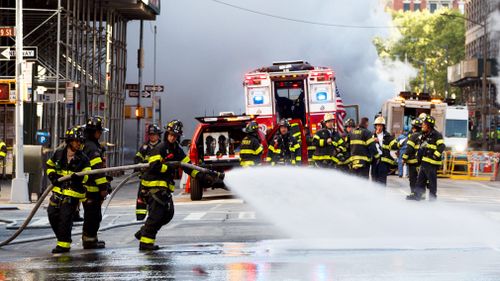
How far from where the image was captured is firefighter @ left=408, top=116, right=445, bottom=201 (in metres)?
20.6

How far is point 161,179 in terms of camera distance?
14.0m

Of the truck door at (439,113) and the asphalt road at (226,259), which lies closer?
the asphalt road at (226,259)

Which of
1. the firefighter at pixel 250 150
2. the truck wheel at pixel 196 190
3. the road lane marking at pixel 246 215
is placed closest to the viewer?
the road lane marking at pixel 246 215

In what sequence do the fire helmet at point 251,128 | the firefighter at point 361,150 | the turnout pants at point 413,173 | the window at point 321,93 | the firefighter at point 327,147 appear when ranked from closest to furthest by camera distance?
the fire helmet at point 251,128 < the firefighter at point 361,150 < the turnout pants at point 413,173 < the firefighter at point 327,147 < the window at point 321,93

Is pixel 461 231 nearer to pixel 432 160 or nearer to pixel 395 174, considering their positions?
pixel 432 160

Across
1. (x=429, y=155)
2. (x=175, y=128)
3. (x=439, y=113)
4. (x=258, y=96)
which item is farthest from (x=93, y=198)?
(x=439, y=113)

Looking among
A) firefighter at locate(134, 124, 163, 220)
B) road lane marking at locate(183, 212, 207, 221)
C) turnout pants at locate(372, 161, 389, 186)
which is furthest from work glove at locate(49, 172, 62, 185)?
turnout pants at locate(372, 161, 389, 186)

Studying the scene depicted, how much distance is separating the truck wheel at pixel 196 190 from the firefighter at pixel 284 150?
2.32 meters

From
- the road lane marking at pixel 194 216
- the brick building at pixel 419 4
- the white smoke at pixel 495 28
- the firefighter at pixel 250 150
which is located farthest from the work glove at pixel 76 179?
the brick building at pixel 419 4

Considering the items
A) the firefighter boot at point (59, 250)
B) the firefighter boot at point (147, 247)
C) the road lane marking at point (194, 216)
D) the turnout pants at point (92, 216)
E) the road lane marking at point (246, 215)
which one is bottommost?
the road lane marking at point (194, 216)

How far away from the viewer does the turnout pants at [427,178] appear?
20766mm

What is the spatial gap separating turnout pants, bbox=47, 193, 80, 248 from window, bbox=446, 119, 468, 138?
3237cm

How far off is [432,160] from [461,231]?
5.34 meters

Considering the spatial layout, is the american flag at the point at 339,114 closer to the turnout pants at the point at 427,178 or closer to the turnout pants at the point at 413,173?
the turnout pants at the point at 413,173
